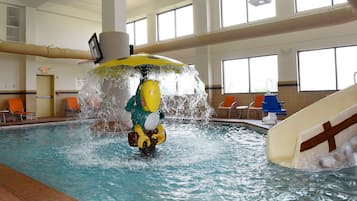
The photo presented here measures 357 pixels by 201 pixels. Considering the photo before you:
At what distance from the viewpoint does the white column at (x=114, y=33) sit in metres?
7.26

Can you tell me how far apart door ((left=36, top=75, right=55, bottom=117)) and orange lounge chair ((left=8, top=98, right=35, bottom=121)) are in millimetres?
1088

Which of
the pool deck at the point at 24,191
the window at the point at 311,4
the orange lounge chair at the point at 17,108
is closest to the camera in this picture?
the pool deck at the point at 24,191

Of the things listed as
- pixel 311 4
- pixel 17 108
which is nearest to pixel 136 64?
pixel 311 4

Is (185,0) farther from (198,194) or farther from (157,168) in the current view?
(198,194)

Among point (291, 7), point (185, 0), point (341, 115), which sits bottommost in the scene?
point (341, 115)

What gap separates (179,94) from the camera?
10.8m

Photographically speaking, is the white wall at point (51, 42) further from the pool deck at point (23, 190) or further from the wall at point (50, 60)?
the pool deck at point (23, 190)

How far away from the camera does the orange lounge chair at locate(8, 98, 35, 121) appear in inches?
395

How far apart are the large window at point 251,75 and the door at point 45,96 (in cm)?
746

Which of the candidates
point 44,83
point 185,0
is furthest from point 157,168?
point 44,83

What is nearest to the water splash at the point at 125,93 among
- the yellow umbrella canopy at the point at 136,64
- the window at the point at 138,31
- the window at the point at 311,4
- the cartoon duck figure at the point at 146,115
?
the yellow umbrella canopy at the point at 136,64

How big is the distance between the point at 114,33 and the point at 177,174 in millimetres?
5324

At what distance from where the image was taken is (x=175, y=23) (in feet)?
39.3

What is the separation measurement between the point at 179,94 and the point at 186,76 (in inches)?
248
